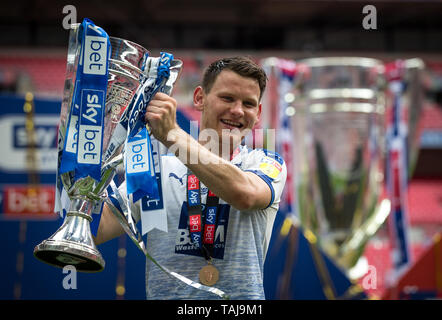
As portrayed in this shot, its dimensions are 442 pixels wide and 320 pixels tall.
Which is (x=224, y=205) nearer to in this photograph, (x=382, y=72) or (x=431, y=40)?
(x=382, y=72)

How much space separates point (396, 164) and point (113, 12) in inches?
229

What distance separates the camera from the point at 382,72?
376 centimetres

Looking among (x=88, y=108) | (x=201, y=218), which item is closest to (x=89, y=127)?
(x=88, y=108)

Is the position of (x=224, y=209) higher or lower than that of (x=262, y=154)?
lower

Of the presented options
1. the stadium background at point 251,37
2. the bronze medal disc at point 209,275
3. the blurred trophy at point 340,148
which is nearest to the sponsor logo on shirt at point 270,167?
the bronze medal disc at point 209,275

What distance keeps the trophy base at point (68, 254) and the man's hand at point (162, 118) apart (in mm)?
234

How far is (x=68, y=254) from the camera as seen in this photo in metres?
1.03

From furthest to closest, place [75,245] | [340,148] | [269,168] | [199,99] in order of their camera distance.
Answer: [340,148] → [199,99] → [269,168] → [75,245]

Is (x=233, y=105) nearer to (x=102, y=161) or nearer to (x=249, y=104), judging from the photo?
(x=249, y=104)

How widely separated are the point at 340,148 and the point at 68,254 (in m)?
3.02

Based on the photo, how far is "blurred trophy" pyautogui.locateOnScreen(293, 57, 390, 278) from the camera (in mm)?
3732

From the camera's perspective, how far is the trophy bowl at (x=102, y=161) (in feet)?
3.45
